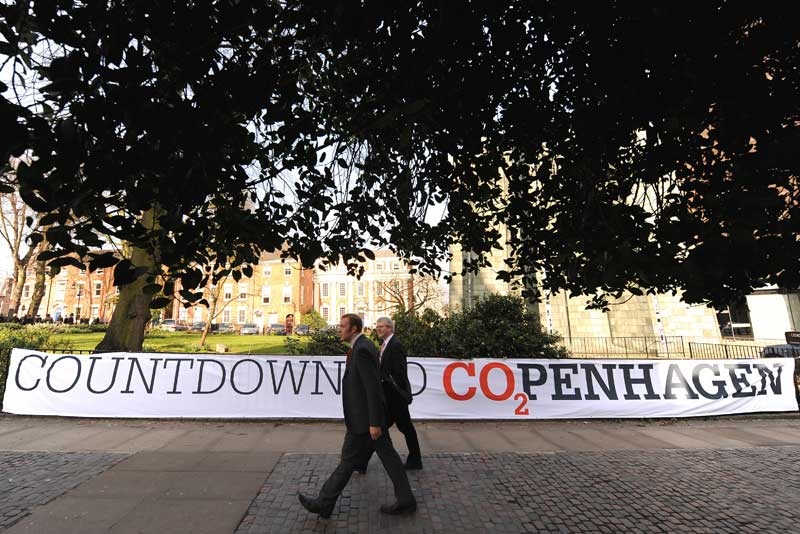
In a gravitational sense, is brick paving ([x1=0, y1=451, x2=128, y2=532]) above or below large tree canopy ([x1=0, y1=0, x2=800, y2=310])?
below

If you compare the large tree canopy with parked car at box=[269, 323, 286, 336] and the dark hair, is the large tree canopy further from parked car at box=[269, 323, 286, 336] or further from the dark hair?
parked car at box=[269, 323, 286, 336]

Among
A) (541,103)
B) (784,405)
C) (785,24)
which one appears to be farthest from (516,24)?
(784,405)

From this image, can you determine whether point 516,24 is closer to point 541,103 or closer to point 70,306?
point 541,103

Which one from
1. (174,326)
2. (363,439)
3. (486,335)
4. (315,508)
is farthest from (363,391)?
(174,326)

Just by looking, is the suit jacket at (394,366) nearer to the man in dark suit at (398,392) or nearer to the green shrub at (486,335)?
the man in dark suit at (398,392)

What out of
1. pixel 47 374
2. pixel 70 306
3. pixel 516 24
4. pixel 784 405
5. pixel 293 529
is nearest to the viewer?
pixel 293 529

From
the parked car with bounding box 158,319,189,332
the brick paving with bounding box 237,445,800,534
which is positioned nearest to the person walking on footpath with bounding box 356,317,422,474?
the brick paving with bounding box 237,445,800,534

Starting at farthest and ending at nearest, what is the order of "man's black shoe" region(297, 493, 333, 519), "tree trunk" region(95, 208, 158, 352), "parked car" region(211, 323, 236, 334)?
"parked car" region(211, 323, 236, 334)
"tree trunk" region(95, 208, 158, 352)
"man's black shoe" region(297, 493, 333, 519)

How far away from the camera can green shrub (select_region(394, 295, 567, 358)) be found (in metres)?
7.92

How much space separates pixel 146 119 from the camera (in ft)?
7.67

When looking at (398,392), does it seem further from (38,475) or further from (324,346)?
(38,475)

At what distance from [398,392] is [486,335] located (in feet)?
12.0

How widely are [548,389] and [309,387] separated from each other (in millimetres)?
4557

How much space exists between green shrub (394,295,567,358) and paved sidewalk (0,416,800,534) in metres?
1.47
